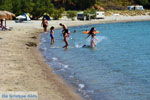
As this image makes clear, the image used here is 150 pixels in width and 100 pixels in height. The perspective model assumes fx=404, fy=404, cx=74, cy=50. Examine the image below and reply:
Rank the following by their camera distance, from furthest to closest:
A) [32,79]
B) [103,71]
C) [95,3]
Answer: [95,3], [103,71], [32,79]

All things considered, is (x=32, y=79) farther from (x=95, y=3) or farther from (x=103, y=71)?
(x=95, y=3)

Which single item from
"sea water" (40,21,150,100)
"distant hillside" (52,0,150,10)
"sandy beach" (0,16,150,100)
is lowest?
"sea water" (40,21,150,100)

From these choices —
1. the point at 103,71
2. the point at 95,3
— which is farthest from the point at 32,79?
the point at 95,3

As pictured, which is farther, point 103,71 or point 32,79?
point 103,71

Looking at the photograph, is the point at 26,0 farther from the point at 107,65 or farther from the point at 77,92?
the point at 77,92

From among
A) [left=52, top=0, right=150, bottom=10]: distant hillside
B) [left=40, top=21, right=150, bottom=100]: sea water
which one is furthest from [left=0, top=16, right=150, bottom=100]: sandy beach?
[left=52, top=0, right=150, bottom=10]: distant hillside

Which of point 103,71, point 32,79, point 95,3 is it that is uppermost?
point 95,3

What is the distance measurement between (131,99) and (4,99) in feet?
14.9

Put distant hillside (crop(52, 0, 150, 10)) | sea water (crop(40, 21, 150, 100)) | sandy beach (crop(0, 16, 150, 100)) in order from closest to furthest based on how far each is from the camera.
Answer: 1. sandy beach (crop(0, 16, 150, 100))
2. sea water (crop(40, 21, 150, 100))
3. distant hillside (crop(52, 0, 150, 10))

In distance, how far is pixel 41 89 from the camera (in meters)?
14.0

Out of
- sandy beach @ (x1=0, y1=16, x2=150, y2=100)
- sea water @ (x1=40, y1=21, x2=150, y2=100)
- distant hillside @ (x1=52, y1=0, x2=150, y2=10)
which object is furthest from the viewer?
distant hillside @ (x1=52, y1=0, x2=150, y2=10)

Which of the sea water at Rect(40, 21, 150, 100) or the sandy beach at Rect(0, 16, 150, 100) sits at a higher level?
the sandy beach at Rect(0, 16, 150, 100)

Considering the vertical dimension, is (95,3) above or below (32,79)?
above

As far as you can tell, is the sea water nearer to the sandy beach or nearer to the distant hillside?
the sandy beach
